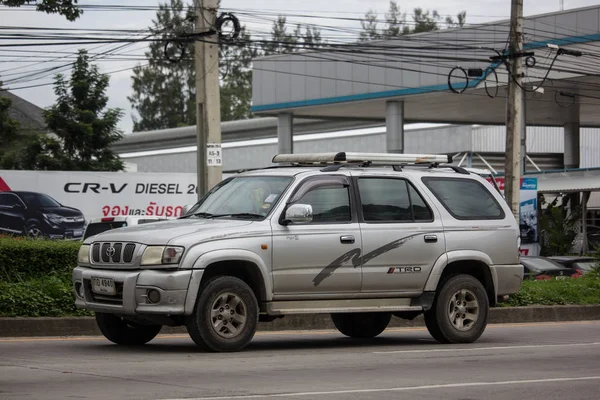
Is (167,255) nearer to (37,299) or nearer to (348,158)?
(348,158)

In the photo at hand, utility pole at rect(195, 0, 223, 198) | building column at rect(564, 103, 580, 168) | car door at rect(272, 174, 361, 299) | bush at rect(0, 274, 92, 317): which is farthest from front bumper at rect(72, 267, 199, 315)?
building column at rect(564, 103, 580, 168)

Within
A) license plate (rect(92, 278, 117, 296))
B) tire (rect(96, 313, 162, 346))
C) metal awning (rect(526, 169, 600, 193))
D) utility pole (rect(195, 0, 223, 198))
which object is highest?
utility pole (rect(195, 0, 223, 198))

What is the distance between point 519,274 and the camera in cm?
1323

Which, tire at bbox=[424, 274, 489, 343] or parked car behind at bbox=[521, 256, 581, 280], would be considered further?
parked car behind at bbox=[521, 256, 581, 280]

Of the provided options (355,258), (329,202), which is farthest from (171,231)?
(355,258)

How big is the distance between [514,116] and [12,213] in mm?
15085

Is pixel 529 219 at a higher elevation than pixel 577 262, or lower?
higher

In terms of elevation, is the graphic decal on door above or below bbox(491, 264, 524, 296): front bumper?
above

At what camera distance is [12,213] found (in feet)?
102

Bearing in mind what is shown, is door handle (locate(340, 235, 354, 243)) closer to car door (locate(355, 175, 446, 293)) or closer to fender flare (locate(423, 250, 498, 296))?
car door (locate(355, 175, 446, 293))

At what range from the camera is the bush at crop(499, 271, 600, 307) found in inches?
695

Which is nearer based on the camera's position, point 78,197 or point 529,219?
point 529,219

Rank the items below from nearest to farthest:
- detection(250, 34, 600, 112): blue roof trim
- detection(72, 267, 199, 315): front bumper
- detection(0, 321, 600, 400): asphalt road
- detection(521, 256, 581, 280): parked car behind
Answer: detection(0, 321, 600, 400): asphalt road
detection(72, 267, 199, 315): front bumper
detection(521, 256, 581, 280): parked car behind
detection(250, 34, 600, 112): blue roof trim

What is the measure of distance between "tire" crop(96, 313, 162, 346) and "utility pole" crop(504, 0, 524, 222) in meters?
12.5
